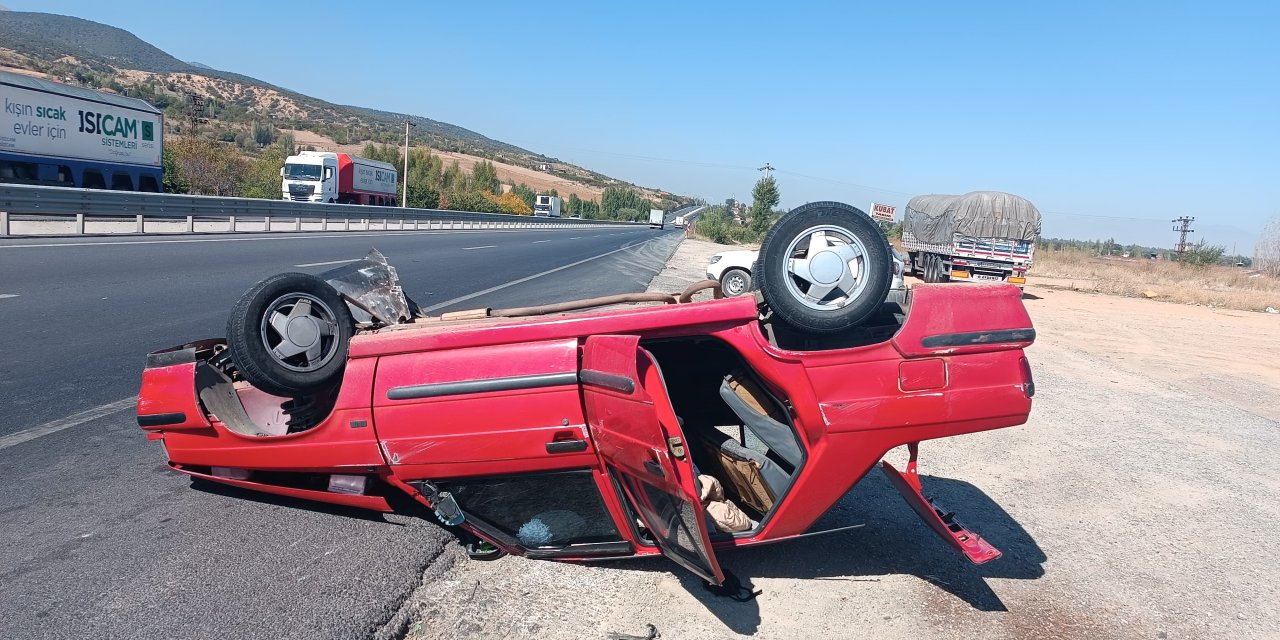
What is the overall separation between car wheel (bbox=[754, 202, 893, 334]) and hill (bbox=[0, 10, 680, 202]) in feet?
266

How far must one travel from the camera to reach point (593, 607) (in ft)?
10.9

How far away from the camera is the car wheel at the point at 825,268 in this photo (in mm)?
3402

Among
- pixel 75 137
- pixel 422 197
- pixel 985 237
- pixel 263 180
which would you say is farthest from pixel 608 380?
pixel 422 197

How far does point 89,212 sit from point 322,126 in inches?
4166

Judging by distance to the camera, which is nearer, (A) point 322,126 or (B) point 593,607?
(B) point 593,607

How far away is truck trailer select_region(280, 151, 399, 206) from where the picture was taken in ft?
146

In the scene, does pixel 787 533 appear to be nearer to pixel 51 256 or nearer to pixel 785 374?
pixel 785 374

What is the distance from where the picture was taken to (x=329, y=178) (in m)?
45.4

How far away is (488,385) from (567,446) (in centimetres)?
40

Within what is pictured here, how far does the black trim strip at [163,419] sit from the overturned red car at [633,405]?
→ 1 cm

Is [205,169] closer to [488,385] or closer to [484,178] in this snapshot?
[488,385]

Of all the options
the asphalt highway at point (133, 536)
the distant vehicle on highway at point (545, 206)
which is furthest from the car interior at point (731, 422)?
the distant vehicle on highway at point (545, 206)

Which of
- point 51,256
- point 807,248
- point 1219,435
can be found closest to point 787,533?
point 807,248

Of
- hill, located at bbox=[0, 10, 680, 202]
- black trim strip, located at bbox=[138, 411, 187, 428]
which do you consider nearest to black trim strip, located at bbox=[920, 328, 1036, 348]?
black trim strip, located at bbox=[138, 411, 187, 428]
